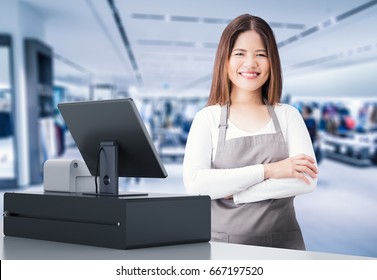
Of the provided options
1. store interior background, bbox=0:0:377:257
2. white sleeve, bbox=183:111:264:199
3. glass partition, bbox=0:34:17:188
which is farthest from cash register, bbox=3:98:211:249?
glass partition, bbox=0:34:17:188

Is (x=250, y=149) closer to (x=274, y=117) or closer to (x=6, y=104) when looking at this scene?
(x=274, y=117)

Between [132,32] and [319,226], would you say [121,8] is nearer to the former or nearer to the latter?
[132,32]

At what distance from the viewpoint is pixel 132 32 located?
37.6 feet

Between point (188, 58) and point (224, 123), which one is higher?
point (188, 58)

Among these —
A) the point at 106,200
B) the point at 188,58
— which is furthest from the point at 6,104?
the point at 106,200

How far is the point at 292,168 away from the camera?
6.25ft

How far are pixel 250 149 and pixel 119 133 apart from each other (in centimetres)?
71

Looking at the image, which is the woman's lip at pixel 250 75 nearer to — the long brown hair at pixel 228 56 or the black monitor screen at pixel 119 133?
the long brown hair at pixel 228 56

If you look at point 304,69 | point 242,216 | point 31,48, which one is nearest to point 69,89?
point 304,69

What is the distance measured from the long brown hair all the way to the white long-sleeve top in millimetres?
60

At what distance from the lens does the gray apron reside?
6.49 ft

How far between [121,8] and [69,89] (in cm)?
2228

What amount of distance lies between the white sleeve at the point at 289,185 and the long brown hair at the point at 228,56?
0.19m

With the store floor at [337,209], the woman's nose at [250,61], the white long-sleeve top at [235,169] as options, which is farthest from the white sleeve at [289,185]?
the store floor at [337,209]
